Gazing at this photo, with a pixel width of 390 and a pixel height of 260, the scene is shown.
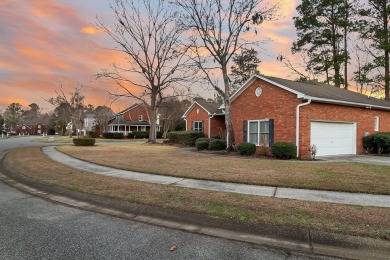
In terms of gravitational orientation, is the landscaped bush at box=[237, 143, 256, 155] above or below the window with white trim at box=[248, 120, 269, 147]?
below

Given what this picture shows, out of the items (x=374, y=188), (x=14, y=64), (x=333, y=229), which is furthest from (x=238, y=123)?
(x=14, y=64)

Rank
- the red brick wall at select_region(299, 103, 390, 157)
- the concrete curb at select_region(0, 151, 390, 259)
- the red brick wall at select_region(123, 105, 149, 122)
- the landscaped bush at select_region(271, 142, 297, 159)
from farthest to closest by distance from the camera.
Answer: the red brick wall at select_region(123, 105, 149, 122), the red brick wall at select_region(299, 103, 390, 157), the landscaped bush at select_region(271, 142, 297, 159), the concrete curb at select_region(0, 151, 390, 259)

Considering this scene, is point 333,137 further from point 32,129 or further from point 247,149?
point 32,129

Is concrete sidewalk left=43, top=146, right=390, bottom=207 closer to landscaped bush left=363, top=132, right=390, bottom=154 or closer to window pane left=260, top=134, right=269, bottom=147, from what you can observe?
window pane left=260, top=134, right=269, bottom=147

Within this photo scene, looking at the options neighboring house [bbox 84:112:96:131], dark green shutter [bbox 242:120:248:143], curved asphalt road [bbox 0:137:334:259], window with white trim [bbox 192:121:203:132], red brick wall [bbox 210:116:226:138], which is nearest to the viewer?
curved asphalt road [bbox 0:137:334:259]

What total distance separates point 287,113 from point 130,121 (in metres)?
45.3

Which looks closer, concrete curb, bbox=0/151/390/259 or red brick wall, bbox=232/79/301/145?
concrete curb, bbox=0/151/390/259

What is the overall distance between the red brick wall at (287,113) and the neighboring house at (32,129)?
327 ft

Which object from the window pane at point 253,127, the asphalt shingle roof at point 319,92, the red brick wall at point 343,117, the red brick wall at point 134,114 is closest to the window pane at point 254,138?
the window pane at point 253,127

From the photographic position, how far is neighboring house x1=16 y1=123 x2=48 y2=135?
336 ft

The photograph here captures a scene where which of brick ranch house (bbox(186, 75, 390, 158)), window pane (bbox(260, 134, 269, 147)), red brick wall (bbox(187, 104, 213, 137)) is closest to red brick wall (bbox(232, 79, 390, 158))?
brick ranch house (bbox(186, 75, 390, 158))

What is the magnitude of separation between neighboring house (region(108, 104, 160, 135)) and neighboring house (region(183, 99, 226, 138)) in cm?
2753

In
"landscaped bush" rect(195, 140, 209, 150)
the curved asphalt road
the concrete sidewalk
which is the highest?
"landscaped bush" rect(195, 140, 209, 150)

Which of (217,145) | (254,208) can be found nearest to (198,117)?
(217,145)
